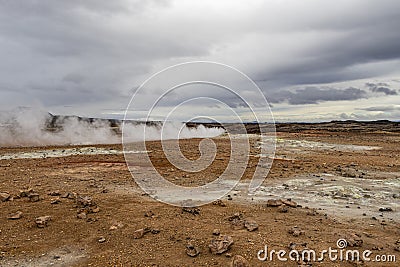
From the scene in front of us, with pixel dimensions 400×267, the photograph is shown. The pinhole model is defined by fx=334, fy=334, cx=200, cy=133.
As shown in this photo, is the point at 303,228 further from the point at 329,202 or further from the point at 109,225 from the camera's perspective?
the point at 109,225

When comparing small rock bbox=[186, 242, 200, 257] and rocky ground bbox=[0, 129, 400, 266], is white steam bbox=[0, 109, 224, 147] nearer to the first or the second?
rocky ground bbox=[0, 129, 400, 266]

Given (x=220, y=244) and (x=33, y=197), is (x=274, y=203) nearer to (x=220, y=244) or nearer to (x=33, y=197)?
(x=220, y=244)

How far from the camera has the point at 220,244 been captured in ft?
19.5

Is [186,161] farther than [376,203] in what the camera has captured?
Yes

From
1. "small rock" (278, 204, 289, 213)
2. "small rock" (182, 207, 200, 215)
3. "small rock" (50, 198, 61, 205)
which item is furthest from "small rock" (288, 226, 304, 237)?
"small rock" (50, 198, 61, 205)

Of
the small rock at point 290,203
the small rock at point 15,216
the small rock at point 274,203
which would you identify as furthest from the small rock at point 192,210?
the small rock at point 15,216

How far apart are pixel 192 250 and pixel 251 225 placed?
5.25ft

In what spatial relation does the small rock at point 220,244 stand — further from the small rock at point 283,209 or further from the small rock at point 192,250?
the small rock at point 283,209

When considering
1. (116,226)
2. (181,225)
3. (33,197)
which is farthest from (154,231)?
(33,197)

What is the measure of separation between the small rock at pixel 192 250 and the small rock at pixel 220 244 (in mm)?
258

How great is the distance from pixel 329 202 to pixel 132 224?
5274 mm

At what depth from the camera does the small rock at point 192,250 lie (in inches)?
230

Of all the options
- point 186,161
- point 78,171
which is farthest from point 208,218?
point 186,161

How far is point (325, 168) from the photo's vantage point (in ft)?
47.9
